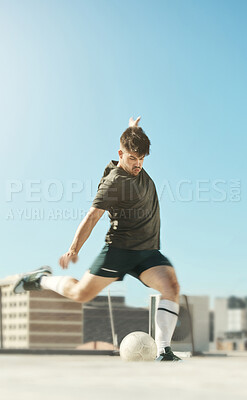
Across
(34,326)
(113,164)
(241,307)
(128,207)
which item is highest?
(113,164)

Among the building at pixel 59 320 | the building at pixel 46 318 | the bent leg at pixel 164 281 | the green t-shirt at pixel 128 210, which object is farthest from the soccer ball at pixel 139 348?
the building at pixel 46 318

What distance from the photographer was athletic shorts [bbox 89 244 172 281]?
5.25m

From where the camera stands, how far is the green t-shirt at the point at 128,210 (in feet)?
17.2

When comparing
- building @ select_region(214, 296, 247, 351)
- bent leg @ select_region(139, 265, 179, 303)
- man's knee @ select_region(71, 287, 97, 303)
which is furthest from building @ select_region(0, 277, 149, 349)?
bent leg @ select_region(139, 265, 179, 303)

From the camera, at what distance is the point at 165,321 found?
17.1 feet

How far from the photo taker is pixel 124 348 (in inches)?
225

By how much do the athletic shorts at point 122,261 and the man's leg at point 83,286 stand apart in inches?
2.1

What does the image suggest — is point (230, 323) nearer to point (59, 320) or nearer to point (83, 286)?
point (83, 286)

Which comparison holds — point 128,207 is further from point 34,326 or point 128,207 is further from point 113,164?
point 34,326

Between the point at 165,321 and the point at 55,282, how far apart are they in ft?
3.92

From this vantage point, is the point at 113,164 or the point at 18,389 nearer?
the point at 18,389

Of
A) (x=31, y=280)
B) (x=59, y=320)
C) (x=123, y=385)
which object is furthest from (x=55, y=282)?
(x=59, y=320)

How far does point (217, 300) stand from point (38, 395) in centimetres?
525

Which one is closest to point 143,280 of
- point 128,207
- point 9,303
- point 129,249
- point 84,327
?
point 129,249
